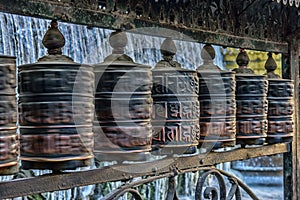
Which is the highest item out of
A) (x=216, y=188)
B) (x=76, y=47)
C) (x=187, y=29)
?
(x=76, y=47)

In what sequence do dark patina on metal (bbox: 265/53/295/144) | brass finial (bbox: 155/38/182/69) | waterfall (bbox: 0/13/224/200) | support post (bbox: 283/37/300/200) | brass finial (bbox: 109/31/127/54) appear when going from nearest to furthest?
brass finial (bbox: 109/31/127/54)
brass finial (bbox: 155/38/182/69)
dark patina on metal (bbox: 265/53/295/144)
support post (bbox: 283/37/300/200)
waterfall (bbox: 0/13/224/200)

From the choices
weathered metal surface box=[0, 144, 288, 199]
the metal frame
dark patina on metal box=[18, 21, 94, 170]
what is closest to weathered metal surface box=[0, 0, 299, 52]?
the metal frame

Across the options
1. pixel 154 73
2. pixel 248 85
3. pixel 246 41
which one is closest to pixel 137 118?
pixel 154 73

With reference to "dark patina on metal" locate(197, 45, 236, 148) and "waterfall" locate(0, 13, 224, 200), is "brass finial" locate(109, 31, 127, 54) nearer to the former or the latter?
"dark patina on metal" locate(197, 45, 236, 148)

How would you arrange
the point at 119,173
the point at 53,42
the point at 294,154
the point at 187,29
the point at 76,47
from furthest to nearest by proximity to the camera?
the point at 76,47, the point at 294,154, the point at 187,29, the point at 119,173, the point at 53,42

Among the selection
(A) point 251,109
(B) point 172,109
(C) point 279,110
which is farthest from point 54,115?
(C) point 279,110

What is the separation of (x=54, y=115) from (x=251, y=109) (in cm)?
83

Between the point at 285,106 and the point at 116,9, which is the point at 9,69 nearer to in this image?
the point at 116,9

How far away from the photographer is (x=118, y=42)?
1392 millimetres

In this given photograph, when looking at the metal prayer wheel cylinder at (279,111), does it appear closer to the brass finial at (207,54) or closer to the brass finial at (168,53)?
the brass finial at (207,54)

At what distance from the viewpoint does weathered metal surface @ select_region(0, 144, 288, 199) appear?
3.83 feet

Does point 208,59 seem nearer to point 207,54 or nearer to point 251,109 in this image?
point 207,54

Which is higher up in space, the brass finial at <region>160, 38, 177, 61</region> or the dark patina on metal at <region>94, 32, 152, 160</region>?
the brass finial at <region>160, 38, 177, 61</region>

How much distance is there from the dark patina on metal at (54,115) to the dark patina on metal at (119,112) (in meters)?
0.09
